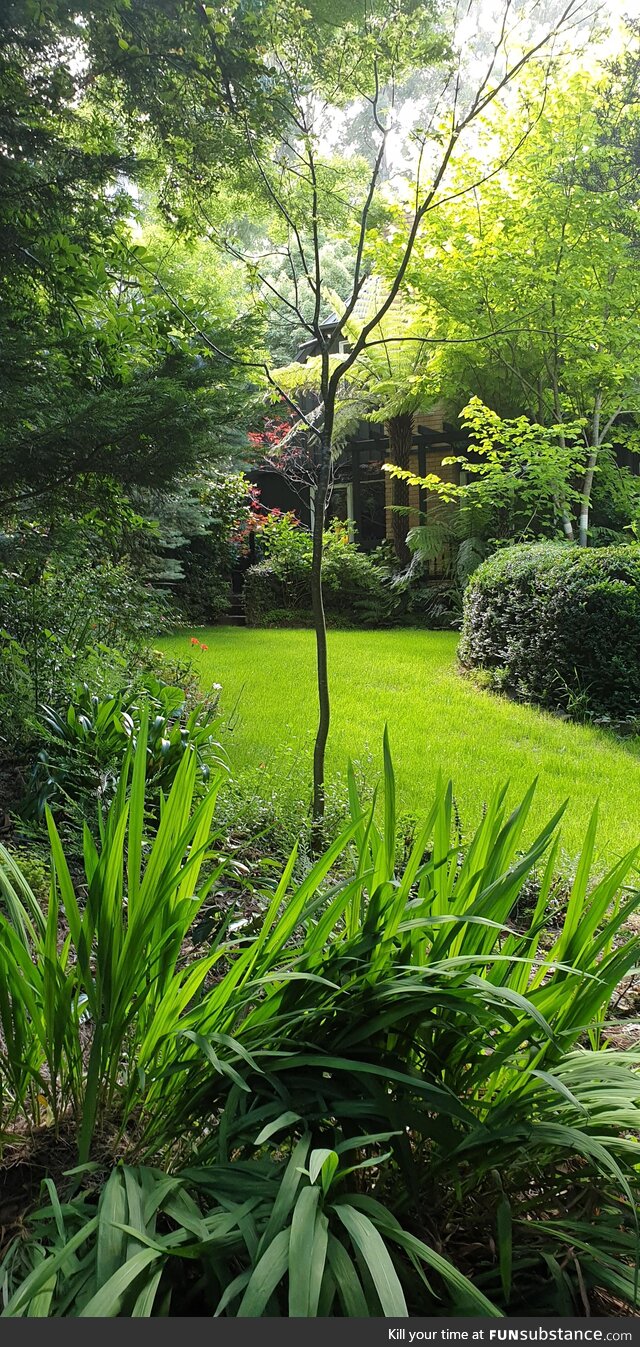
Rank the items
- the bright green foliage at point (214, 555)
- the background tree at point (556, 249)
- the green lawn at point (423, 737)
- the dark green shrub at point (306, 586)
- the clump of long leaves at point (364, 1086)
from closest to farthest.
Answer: the clump of long leaves at point (364, 1086)
the green lawn at point (423, 737)
the background tree at point (556, 249)
the bright green foliage at point (214, 555)
the dark green shrub at point (306, 586)

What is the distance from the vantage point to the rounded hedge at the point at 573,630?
11.3ft

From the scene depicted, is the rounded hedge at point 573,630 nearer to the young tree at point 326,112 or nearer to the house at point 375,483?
the young tree at point 326,112

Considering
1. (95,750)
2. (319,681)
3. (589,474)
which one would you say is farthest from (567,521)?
(95,750)

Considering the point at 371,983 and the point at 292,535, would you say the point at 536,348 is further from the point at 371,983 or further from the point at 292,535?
the point at 371,983

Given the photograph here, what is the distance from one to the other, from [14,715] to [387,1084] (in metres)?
1.89

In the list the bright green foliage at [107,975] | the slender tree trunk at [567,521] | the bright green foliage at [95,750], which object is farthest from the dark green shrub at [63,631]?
the slender tree trunk at [567,521]

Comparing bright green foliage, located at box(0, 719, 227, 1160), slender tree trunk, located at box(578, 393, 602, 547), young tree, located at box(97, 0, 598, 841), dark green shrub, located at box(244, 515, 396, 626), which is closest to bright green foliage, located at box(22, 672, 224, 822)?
young tree, located at box(97, 0, 598, 841)

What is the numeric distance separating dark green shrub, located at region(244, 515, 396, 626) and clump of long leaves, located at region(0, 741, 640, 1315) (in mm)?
5754

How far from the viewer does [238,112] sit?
2.45 metres

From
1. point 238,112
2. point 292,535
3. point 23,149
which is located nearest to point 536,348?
point 292,535

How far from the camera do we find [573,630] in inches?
140

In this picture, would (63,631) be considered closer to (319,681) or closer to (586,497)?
(319,681)

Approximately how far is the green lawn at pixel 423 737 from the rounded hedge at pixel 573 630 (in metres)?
0.18

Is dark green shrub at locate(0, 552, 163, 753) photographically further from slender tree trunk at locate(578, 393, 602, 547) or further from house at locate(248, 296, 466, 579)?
house at locate(248, 296, 466, 579)
